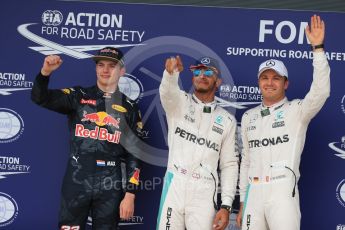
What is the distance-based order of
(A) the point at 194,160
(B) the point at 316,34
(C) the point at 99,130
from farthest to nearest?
(C) the point at 99,130
(A) the point at 194,160
(B) the point at 316,34

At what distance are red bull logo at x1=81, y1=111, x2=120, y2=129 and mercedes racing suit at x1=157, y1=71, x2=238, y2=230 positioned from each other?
0.45 meters

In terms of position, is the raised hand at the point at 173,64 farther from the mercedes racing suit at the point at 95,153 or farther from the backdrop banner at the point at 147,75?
the backdrop banner at the point at 147,75

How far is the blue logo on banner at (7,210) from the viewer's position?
4.68 meters

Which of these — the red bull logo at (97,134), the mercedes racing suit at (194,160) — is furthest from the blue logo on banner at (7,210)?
the mercedes racing suit at (194,160)

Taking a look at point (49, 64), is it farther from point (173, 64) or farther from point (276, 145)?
point (276, 145)

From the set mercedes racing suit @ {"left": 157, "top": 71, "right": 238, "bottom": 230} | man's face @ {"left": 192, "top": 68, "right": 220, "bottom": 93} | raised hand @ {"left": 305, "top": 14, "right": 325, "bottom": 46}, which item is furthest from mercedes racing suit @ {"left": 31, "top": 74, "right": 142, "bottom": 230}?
raised hand @ {"left": 305, "top": 14, "right": 325, "bottom": 46}

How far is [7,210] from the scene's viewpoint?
4684mm

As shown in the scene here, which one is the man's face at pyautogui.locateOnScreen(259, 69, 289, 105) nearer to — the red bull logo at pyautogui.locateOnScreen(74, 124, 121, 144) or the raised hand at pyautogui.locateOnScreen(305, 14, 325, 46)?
the raised hand at pyautogui.locateOnScreen(305, 14, 325, 46)

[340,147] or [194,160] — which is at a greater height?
[340,147]

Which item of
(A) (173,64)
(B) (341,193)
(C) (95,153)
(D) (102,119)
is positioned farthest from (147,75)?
(B) (341,193)

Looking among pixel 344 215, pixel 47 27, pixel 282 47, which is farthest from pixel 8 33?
pixel 344 215

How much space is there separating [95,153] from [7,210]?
1230 mm

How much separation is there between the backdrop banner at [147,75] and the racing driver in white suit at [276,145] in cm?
51

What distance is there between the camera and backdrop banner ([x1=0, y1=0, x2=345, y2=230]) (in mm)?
4387
